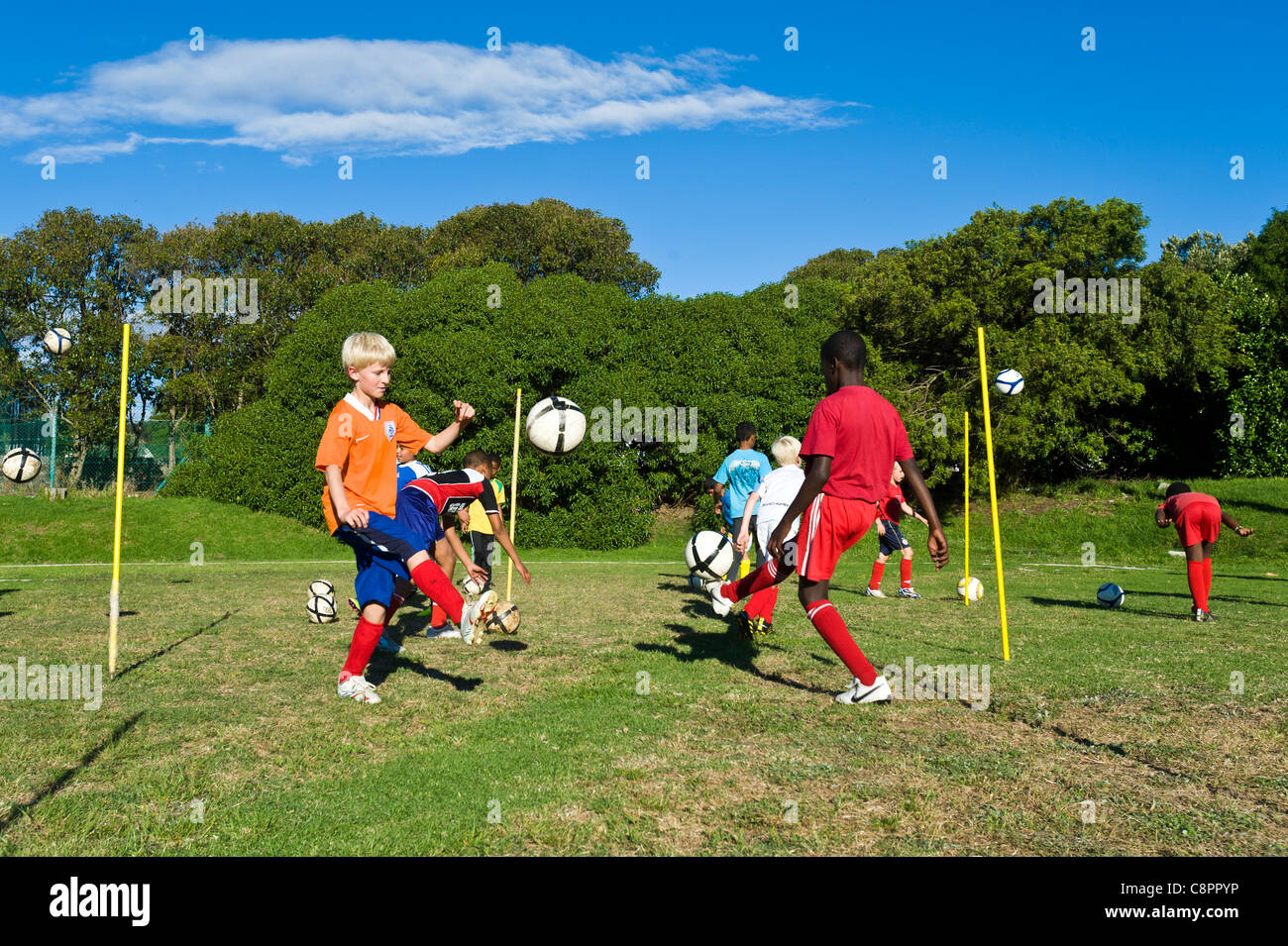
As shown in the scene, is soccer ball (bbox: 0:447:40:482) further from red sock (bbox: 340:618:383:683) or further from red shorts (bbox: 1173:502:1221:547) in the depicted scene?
red shorts (bbox: 1173:502:1221:547)

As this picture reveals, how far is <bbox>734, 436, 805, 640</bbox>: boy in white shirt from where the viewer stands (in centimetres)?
859

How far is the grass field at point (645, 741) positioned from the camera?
12.7ft

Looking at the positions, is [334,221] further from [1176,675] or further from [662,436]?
[1176,675]

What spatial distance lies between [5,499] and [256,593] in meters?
16.8

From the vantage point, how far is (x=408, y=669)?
7516mm

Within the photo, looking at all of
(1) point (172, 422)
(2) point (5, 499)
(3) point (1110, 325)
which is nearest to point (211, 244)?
(1) point (172, 422)

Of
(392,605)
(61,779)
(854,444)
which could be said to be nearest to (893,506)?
(854,444)

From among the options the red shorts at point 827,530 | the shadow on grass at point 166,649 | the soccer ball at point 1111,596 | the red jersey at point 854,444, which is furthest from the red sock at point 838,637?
the soccer ball at point 1111,596

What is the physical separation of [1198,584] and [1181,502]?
1016mm

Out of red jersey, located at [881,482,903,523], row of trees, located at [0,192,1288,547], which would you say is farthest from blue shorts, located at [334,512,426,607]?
row of trees, located at [0,192,1288,547]

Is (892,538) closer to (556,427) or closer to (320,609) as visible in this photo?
(556,427)

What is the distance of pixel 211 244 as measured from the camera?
1422 inches

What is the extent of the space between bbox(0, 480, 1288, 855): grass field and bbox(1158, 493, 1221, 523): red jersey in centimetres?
132

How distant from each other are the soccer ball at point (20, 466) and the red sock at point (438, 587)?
1336 cm
